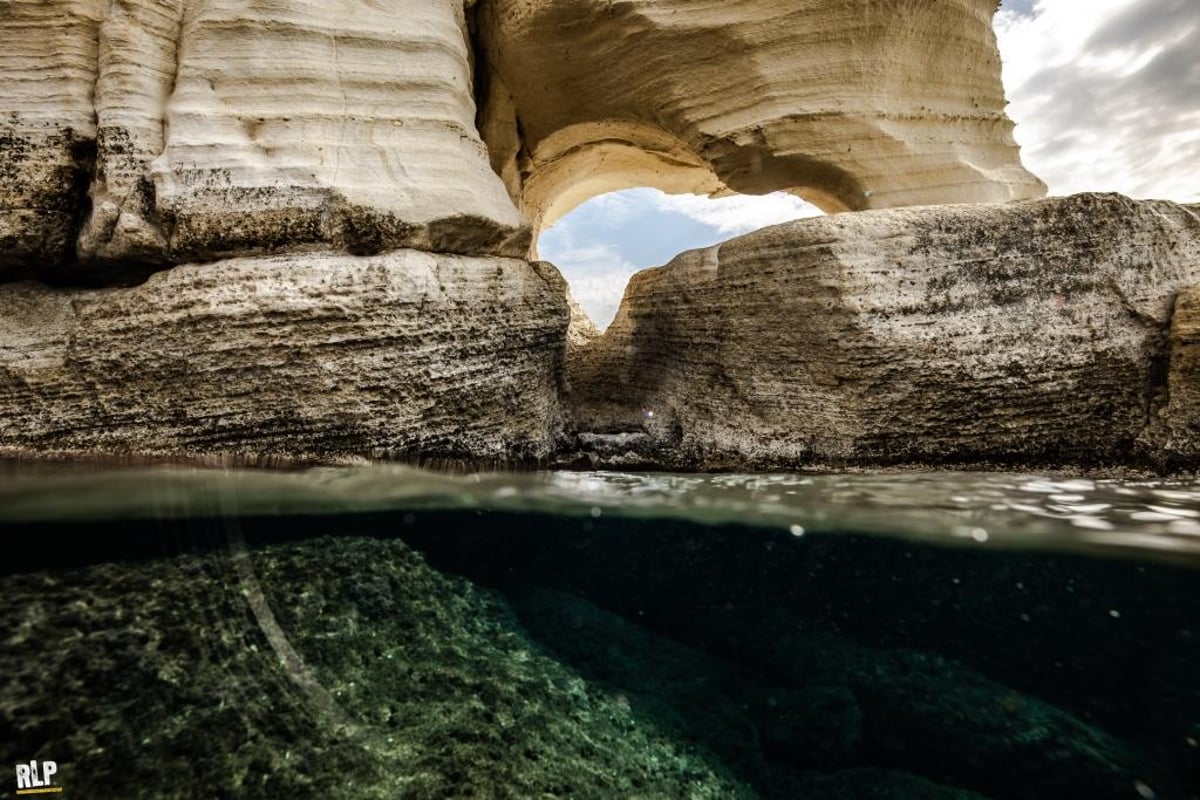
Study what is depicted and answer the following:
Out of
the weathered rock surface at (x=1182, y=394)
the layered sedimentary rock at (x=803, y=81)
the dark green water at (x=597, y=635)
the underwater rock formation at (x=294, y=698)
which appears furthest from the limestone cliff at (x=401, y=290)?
the layered sedimentary rock at (x=803, y=81)

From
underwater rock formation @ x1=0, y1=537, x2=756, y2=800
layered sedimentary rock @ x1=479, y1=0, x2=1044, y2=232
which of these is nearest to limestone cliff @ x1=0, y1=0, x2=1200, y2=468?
underwater rock formation @ x1=0, y1=537, x2=756, y2=800

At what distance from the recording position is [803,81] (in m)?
5.90

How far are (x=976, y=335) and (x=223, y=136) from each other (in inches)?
211

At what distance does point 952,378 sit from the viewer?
13.8 feet

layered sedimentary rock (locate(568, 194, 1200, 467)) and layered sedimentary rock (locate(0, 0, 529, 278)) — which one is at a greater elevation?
layered sedimentary rock (locate(0, 0, 529, 278))

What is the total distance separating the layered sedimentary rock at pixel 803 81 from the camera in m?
5.80

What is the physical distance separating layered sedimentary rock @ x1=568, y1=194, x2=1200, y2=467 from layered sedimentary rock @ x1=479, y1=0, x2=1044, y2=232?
5.83 feet

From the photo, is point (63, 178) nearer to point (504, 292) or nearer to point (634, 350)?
point (504, 292)

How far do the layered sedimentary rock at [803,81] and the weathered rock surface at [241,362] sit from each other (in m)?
3.38

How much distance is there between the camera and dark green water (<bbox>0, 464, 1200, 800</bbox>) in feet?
7.40

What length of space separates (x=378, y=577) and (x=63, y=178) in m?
3.52

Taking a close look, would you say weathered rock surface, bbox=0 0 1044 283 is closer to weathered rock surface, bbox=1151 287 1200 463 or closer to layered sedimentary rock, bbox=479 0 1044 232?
layered sedimentary rock, bbox=479 0 1044 232

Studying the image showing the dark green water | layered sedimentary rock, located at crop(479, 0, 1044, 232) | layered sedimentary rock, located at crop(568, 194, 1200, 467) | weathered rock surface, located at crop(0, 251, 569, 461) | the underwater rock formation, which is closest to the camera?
the underwater rock formation

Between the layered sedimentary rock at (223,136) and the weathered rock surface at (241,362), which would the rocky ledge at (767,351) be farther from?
the layered sedimentary rock at (223,136)
